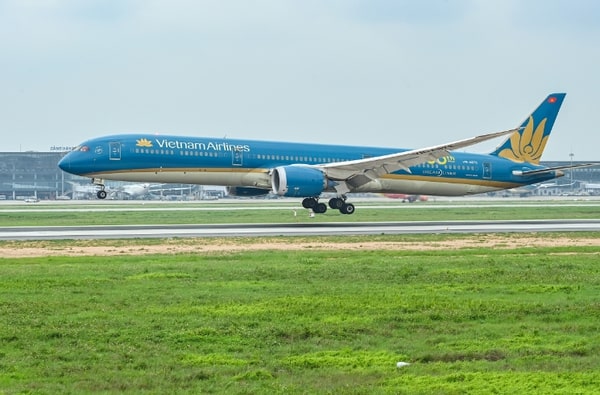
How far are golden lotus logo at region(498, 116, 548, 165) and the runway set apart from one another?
28.8 feet

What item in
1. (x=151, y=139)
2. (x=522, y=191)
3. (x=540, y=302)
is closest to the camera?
(x=540, y=302)

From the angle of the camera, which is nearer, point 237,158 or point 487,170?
point 237,158

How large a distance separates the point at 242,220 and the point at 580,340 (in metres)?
41.2

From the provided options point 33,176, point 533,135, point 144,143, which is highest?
point 533,135

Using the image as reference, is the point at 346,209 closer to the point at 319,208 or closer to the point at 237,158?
the point at 319,208

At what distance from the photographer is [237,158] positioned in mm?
49594

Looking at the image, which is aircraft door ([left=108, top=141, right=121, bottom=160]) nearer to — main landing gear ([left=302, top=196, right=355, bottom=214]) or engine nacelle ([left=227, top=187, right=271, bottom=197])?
engine nacelle ([left=227, top=187, right=271, bottom=197])

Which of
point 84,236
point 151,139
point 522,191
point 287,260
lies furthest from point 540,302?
point 522,191

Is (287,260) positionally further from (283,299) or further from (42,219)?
(42,219)

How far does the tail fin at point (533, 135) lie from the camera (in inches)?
2309

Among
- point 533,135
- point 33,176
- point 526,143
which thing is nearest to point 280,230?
point 526,143

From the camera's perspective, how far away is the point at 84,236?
40.3 meters

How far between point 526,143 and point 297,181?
17793 mm

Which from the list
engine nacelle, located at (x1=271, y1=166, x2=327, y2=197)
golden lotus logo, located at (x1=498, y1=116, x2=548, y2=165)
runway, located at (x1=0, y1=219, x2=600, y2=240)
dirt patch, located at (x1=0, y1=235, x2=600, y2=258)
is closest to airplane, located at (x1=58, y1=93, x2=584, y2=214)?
engine nacelle, located at (x1=271, y1=166, x2=327, y2=197)
